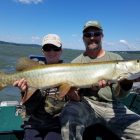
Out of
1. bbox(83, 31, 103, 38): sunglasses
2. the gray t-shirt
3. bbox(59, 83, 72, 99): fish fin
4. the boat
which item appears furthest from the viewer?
the boat

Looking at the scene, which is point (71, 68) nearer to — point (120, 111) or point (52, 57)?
point (52, 57)

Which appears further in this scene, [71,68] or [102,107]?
[102,107]

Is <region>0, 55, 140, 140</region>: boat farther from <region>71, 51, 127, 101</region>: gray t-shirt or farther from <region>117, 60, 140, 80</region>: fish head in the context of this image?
<region>117, 60, 140, 80</region>: fish head

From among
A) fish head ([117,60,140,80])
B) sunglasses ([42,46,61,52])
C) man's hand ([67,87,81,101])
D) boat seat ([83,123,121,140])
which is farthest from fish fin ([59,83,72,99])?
boat seat ([83,123,121,140])

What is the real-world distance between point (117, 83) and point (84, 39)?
1021 mm

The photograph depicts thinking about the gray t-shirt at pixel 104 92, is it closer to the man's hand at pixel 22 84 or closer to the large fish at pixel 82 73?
the large fish at pixel 82 73

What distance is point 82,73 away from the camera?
15.8 feet

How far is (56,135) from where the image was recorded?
16.8 feet

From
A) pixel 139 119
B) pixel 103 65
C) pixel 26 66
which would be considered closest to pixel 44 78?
pixel 26 66

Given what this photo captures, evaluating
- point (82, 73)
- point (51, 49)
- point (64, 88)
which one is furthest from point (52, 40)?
point (64, 88)

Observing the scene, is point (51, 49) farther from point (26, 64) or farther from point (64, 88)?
point (64, 88)

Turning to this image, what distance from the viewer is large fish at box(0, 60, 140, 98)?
4789 mm

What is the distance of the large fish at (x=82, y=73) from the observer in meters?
4.79

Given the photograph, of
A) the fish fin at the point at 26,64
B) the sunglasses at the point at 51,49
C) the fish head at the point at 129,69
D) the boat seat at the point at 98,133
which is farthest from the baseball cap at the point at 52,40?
the boat seat at the point at 98,133
